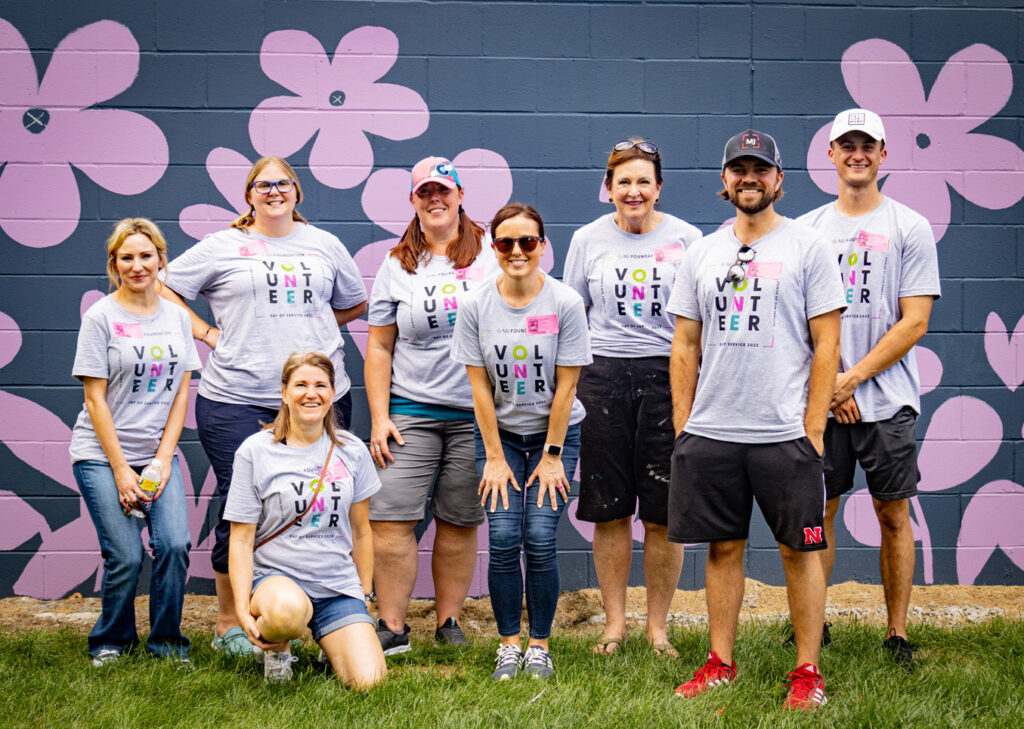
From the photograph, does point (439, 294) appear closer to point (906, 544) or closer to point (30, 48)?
point (906, 544)

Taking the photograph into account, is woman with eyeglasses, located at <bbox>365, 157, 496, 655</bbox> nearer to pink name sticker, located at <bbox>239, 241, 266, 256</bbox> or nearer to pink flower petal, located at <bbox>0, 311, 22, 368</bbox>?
pink name sticker, located at <bbox>239, 241, 266, 256</bbox>

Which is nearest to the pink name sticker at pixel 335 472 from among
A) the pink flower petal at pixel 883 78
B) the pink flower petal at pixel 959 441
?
the pink flower petal at pixel 959 441

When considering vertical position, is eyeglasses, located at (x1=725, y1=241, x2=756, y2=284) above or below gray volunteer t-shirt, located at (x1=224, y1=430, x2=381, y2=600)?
above

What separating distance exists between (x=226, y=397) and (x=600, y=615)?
6.74ft

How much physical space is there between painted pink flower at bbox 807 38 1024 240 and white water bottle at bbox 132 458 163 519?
3.35m

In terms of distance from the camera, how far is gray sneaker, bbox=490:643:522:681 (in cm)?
338

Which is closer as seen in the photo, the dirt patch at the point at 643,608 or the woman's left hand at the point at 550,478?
the woman's left hand at the point at 550,478

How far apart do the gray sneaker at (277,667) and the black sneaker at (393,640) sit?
20.7 inches

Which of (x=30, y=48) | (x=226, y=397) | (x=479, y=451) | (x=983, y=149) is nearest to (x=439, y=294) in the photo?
(x=479, y=451)

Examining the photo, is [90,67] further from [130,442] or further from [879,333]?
[879,333]

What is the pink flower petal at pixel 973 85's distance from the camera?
4.66 meters

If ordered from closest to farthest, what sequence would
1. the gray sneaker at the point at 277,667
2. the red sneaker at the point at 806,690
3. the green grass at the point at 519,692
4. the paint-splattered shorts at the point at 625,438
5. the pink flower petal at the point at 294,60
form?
the green grass at the point at 519,692, the red sneaker at the point at 806,690, the gray sneaker at the point at 277,667, the paint-splattered shorts at the point at 625,438, the pink flower petal at the point at 294,60

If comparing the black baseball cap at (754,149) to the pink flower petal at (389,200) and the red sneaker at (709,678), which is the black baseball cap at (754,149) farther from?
the pink flower petal at (389,200)

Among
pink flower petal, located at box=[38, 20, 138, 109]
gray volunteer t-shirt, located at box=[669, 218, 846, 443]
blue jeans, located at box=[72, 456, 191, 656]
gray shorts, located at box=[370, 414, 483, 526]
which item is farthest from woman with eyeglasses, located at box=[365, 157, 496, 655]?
pink flower petal, located at box=[38, 20, 138, 109]
